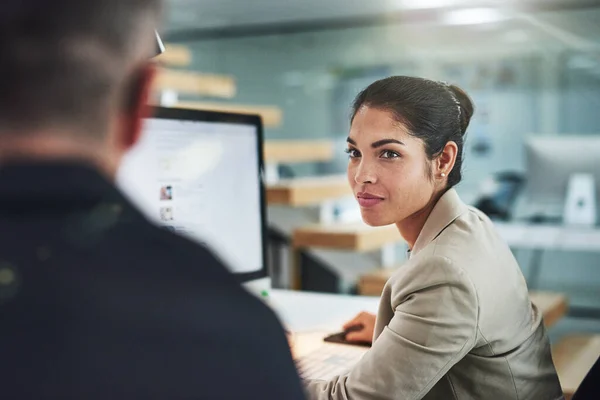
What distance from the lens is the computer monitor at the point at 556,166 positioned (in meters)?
4.11

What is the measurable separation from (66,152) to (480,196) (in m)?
5.02

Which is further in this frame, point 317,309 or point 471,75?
point 471,75

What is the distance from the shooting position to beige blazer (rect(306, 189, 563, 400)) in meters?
1.14

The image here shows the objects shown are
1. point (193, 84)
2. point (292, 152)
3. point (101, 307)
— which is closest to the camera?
point (101, 307)

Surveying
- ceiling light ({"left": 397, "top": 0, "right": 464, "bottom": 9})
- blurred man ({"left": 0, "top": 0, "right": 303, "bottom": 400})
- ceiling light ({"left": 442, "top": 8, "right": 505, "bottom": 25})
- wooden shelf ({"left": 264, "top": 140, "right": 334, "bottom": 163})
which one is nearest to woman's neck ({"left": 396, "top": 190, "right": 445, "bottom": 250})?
blurred man ({"left": 0, "top": 0, "right": 303, "bottom": 400})

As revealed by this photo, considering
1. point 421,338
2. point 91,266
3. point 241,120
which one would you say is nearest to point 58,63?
point 91,266

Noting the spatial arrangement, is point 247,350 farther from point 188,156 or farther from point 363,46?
point 363,46

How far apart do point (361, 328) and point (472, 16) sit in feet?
19.3

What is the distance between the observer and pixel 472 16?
22.7ft

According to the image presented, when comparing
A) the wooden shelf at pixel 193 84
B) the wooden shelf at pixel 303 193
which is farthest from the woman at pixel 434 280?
the wooden shelf at pixel 193 84

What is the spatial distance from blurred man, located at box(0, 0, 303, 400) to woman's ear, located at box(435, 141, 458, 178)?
89 centimetres

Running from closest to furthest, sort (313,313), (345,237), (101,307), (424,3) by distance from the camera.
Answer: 1. (101,307)
2. (313,313)
3. (345,237)
4. (424,3)

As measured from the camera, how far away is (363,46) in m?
7.57

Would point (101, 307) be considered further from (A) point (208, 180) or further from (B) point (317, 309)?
(B) point (317, 309)
